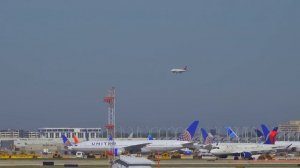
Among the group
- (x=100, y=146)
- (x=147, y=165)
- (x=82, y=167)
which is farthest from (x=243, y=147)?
(x=147, y=165)

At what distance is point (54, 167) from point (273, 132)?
7913 cm

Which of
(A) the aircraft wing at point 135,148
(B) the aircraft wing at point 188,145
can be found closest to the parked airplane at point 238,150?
(B) the aircraft wing at point 188,145

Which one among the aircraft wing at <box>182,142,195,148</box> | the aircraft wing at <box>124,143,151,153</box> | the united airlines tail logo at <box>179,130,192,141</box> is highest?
the united airlines tail logo at <box>179,130,192,141</box>

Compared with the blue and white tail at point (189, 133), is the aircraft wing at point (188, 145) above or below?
below

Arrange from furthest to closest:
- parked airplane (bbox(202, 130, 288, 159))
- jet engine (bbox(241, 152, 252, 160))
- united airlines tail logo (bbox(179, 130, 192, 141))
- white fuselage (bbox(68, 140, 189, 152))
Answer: united airlines tail logo (bbox(179, 130, 192, 141)), white fuselage (bbox(68, 140, 189, 152)), parked airplane (bbox(202, 130, 288, 159)), jet engine (bbox(241, 152, 252, 160))

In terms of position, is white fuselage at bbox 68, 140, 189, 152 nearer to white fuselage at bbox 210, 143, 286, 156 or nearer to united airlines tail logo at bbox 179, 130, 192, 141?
united airlines tail logo at bbox 179, 130, 192, 141

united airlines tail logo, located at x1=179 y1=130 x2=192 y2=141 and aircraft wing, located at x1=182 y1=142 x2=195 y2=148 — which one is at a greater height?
united airlines tail logo, located at x1=179 y1=130 x2=192 y2=141

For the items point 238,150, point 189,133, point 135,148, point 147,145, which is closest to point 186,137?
point 189,133

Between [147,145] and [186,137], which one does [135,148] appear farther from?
[186,137]

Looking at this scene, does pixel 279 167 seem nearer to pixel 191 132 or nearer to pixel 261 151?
pixel 261 151

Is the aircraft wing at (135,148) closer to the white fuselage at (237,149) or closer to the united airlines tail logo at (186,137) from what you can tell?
the united airlines tail logo at (186,137)

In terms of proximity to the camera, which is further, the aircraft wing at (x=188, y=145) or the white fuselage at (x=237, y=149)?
the aircraft wing at (x=188, y=145)

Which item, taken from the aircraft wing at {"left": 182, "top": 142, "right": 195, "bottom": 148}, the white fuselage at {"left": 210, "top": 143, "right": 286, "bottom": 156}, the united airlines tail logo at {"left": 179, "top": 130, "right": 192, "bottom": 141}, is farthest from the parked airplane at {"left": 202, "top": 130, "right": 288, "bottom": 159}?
the united airlines tail logo at {"left": 179, "top": 130, "right": 192, "bottom": 141}

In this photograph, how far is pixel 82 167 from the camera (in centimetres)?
9119
